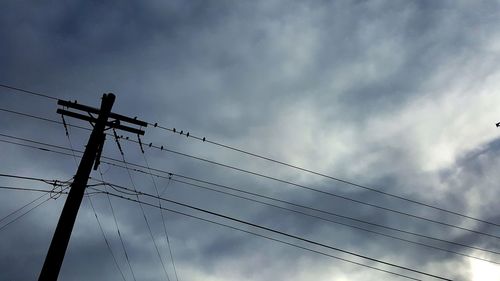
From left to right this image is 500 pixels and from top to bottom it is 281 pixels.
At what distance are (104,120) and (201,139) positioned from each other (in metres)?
4.77

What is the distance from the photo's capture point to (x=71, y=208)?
11.3 m

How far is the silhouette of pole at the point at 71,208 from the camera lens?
412 inches

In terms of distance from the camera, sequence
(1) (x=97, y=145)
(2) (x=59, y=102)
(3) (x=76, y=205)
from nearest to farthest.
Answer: (3) (x=76, y=205) → (1) (x=97, y=145) → (2) (x=59, y=102)

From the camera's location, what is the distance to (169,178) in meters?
16.9

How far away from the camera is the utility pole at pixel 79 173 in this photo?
10.5 metres

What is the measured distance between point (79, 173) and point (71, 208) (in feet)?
4.12

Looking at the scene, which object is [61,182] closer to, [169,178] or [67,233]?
→ [67,233]

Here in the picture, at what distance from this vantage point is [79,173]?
12.1 metres

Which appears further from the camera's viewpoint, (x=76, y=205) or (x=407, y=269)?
(x=407, y=269)

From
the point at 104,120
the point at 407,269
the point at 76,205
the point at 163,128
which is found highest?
the point at 163,128

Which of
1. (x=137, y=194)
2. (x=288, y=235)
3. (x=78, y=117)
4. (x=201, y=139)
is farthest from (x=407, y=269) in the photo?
(x=78, y=117)

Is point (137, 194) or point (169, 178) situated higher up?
point (169, 178)

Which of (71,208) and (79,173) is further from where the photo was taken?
(79,173)

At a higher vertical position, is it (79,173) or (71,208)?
(79,173)
